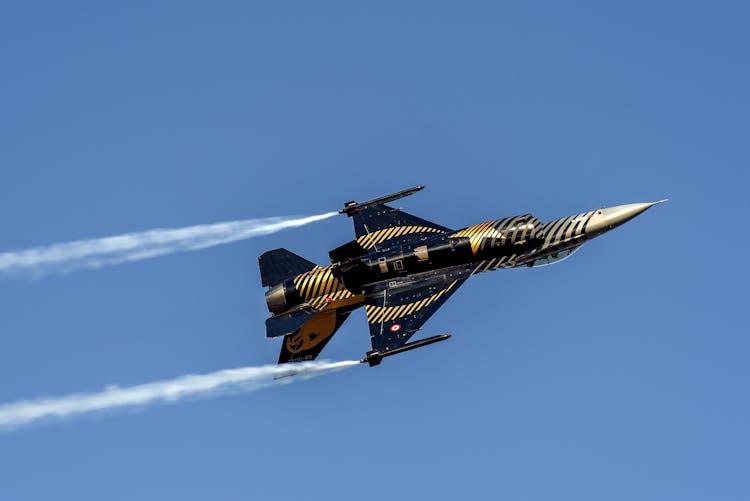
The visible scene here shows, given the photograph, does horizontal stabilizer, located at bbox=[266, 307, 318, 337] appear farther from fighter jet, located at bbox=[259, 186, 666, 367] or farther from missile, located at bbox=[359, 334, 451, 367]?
missile, located at bbox=[359, 334, 451, 367]

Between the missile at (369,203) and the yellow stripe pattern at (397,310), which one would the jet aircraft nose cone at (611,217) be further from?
the missile at (369,203)

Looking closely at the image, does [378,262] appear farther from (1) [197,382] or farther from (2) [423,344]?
(1) [197,382]

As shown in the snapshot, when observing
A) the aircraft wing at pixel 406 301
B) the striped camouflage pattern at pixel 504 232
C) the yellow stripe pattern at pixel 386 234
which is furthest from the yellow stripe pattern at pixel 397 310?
the yellow stripe pattern at pixel 386 234

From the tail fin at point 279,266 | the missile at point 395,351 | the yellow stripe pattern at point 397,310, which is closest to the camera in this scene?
the missile at point 395,351

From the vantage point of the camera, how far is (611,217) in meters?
73.0

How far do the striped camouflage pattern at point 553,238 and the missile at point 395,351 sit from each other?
16.9 feet

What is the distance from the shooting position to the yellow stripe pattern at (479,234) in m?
73.1

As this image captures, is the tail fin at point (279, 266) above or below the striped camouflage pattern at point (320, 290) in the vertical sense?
above

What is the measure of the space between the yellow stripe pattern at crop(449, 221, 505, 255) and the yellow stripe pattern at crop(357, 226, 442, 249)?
251 cm

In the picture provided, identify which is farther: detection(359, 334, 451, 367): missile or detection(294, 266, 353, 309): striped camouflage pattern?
detection(294, 266, 353, 309): striped camouflage pattern

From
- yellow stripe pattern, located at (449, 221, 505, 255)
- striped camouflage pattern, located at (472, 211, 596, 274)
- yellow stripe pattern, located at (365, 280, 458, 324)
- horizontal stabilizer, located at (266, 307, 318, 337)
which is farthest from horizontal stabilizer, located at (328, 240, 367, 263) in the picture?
striped camouflage pattern, located at (472, 211, 596, 274)

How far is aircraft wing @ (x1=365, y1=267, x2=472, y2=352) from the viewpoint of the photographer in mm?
72312

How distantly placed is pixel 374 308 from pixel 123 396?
13.1 metres

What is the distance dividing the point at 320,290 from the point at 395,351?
20.2ft
